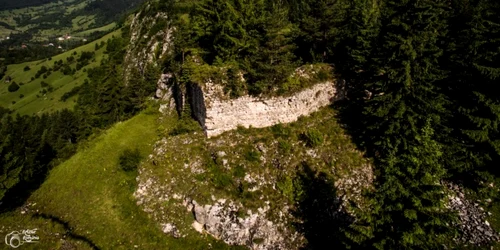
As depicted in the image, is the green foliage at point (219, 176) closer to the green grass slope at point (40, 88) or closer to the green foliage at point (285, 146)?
the green foliage at point (285, 146)

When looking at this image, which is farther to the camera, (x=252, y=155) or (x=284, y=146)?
(x=284, y=146)

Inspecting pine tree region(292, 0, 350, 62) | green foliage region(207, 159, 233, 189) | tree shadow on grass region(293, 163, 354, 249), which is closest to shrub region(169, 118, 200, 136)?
green foliage region(207, 159, 233, 189)

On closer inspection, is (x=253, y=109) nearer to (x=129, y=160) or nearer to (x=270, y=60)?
(x=270, y=60)

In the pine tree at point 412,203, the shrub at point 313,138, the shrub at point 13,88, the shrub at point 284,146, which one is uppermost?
the pine tree at point 412,203

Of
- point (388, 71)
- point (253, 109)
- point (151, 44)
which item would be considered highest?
point (388, 71)

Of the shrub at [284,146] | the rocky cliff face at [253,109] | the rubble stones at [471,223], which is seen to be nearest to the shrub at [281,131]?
the rocky cliff face at [253,109]

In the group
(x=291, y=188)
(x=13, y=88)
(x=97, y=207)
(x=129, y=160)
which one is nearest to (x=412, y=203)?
(x=291, y=188)

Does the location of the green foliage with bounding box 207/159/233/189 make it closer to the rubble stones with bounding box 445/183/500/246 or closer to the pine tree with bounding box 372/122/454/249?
the pine tree with bounding box 372/122/454/249
